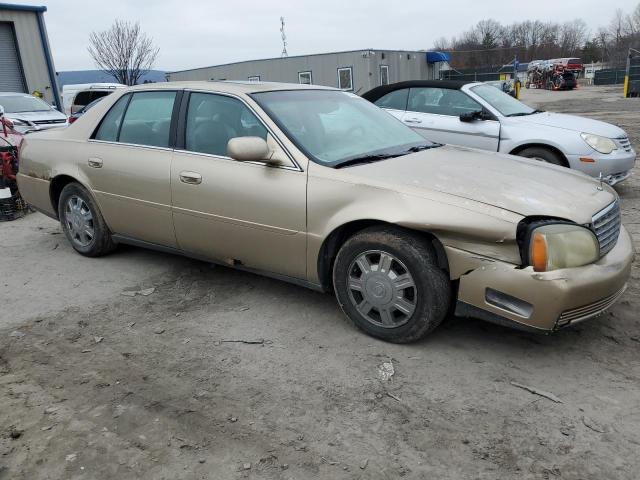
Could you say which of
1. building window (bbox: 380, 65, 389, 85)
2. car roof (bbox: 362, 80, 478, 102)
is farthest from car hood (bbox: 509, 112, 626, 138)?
building window (bbox: 380, 65, 389, 85)

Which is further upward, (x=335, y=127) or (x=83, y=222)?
(x=335, y=127)

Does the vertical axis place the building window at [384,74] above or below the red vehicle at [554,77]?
above

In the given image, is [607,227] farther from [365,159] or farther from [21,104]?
[21,104]

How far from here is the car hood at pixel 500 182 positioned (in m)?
2.99

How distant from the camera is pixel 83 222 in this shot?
16.2ft

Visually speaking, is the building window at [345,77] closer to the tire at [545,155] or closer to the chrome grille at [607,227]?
the tire at [545,155]

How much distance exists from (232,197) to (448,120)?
173 inches

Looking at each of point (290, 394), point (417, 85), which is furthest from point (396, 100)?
point (290, 394)

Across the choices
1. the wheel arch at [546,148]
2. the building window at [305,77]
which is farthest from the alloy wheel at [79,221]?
the building window at [305,77]

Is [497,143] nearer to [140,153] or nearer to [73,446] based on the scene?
[140,153]

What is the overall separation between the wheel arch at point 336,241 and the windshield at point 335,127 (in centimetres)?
45

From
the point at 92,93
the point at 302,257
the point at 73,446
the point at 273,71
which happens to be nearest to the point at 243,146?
the point at 302,257

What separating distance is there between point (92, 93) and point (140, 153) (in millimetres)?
14263

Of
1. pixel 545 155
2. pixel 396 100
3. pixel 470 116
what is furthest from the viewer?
pixel 396 100
